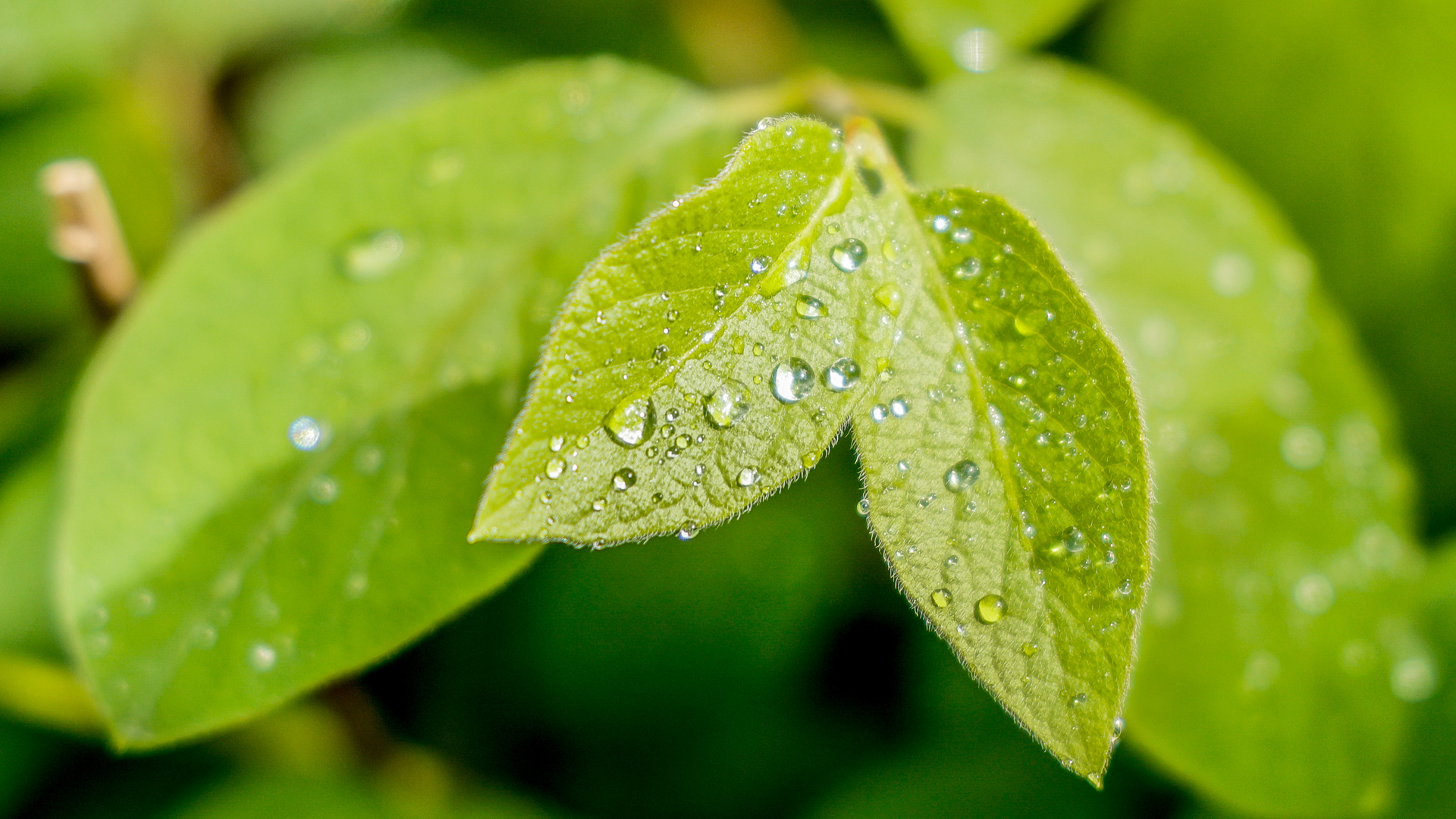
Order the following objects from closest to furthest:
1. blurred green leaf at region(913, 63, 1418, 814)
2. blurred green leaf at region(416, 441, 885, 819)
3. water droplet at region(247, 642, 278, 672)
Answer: water droplet at region(247, 642, 278, 672), blurred green leaf at region(913, 63, 1418, 814), blurred green leaf at region(416, 441, 885, 819)

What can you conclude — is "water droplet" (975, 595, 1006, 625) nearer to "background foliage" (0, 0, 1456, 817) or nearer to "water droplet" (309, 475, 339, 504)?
"background foliage" (0, 0, 1456, 817)

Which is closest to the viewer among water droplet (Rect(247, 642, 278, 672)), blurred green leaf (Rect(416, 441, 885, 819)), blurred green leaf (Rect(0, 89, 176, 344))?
water droplet (Rect(247, 642, 278, 672))

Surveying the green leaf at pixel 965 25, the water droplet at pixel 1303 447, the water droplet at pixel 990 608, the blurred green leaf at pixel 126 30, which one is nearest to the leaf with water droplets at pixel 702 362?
the water droplet at pixel 990 608

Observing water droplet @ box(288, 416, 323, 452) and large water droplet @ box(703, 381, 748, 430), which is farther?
water droplet @ box(288, 416, 323, 452)

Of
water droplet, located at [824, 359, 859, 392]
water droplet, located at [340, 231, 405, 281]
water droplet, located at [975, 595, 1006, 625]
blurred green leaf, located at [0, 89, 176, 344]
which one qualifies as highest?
water droplet, located at [824, 359, 859, 392]

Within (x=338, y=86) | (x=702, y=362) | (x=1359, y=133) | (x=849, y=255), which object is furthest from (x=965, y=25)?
(x=338, y=86)

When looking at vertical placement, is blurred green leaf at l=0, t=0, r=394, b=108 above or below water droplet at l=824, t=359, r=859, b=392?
below

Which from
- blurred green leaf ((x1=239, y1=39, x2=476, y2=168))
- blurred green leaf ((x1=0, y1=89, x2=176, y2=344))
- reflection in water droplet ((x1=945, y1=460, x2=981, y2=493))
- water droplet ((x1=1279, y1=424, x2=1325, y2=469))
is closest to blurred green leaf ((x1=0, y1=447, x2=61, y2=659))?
blurred green leaf ((x1=0, y1=89, x2=176, y2=344))
